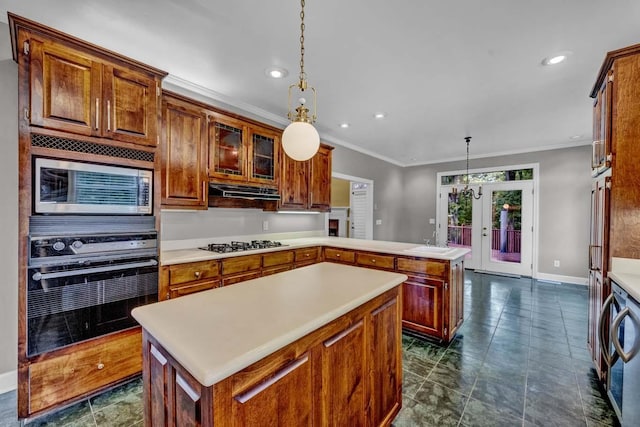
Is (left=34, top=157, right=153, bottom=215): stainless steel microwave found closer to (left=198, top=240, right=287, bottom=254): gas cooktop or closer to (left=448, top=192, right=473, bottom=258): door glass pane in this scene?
(left=198, top=240, right=287, bottom=254): gas cooktop

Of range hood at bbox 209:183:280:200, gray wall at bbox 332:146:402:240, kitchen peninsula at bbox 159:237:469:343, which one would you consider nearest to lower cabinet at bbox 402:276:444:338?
kitchen peninsula at bbox 159:237:469:343

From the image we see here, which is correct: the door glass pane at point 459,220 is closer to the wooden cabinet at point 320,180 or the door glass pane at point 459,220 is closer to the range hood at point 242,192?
the wooden cabinet at point 320,180

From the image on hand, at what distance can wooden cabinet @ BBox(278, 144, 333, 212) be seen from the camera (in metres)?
3.75

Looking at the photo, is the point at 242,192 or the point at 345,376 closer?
the point at 345,376

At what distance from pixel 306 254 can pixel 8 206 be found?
274 cm

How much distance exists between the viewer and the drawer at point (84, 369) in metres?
1.72

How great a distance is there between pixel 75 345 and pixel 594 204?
406 centimetres

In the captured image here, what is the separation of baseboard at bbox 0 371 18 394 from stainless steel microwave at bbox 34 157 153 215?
1351mm

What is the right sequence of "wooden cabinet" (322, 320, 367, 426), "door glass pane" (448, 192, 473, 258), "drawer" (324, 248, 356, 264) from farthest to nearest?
"door glass pane" (448, 192, 473, 258)
"drawer" (324, 248, 356, 264)
"wooden cabinet" (322, 320, 367, 426)

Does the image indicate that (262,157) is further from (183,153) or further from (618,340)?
(618,340)

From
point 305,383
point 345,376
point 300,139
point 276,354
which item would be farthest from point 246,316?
point 300,139

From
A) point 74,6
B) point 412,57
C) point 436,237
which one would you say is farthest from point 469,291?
point 74,6

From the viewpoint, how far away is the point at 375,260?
3252 millimetres

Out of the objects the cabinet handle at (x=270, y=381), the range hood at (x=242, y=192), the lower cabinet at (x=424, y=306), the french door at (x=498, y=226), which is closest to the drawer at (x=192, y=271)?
the range hood at (x=242, y=192)
